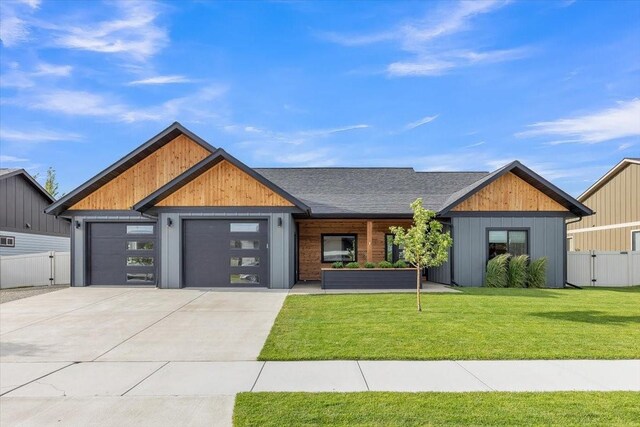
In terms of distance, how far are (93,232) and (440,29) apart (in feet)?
49.7

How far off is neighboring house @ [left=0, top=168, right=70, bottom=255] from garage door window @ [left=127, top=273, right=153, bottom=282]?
19.8 ft

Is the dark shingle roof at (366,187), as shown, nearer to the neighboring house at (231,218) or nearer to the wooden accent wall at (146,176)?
the neighboring house at (231,218)

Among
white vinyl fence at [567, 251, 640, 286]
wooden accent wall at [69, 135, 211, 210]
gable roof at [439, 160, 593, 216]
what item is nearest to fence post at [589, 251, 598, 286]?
white vinyl fence at [567, 251, 640, 286]

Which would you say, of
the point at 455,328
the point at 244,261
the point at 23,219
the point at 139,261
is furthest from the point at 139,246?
the point at 455,328

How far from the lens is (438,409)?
4.22m

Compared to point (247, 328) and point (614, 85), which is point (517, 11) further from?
point (247, 328)

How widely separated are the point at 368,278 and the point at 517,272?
5.65 meters

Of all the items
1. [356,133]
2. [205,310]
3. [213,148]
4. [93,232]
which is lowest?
[205,310]

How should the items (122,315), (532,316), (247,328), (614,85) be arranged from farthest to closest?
1. (614,85)
2. (122,315)
3. (532,316)
4. (247,328)

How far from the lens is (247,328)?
846 centimetres

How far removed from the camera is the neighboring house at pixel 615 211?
71.7 feet

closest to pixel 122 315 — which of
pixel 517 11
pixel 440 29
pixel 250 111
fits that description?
pixel 250 111

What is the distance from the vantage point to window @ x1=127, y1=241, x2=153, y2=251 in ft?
52.9

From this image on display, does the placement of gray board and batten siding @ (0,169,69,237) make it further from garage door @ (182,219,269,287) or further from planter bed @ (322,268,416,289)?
planter bed @ (322,268,416,289)
